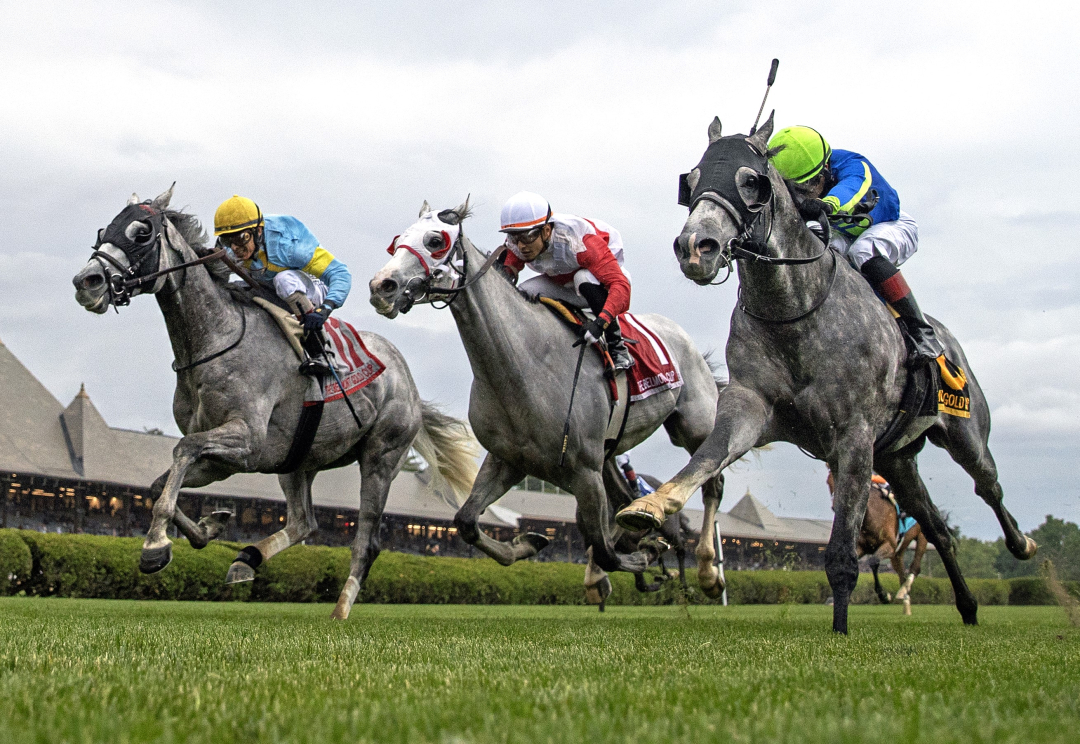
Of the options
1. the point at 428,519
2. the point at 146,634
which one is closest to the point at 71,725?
the point at 146,634

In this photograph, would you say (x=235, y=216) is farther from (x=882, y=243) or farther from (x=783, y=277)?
(x=882, y=243)

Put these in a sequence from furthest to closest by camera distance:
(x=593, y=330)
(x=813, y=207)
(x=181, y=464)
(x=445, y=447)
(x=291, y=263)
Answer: (x=445, y=447) < (x=291, y=263) < (x=181, y=464) < (x=593, y=330) < (x=813, y=207)

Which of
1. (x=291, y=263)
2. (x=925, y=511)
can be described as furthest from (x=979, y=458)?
(x=291, y=263)

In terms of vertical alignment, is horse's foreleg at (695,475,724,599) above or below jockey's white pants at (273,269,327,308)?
below

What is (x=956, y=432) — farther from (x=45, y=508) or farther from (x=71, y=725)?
(x=45, y=508)

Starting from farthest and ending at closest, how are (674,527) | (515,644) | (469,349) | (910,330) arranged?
(674,527) < (469,349) < (910,330) < (515,644)

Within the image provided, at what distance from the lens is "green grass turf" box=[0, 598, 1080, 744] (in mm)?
1823

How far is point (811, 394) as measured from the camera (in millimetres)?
5285

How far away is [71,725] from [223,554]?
1873 centimetres

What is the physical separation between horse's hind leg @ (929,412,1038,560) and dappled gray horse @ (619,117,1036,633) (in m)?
1.67

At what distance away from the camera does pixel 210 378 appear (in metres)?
7.19

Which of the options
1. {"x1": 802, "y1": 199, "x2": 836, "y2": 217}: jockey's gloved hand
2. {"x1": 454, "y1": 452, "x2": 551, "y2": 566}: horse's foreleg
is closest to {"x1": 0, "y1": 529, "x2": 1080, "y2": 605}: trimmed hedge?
{"x1": 454, "y1": 452, "x2": 551, "y2": 566}: horse's foreleg

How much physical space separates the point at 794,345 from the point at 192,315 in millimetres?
4343

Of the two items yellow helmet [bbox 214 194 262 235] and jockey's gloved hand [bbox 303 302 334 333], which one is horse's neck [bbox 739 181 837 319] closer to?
jockey's gloved hand [bbox 303 302 334 333]
